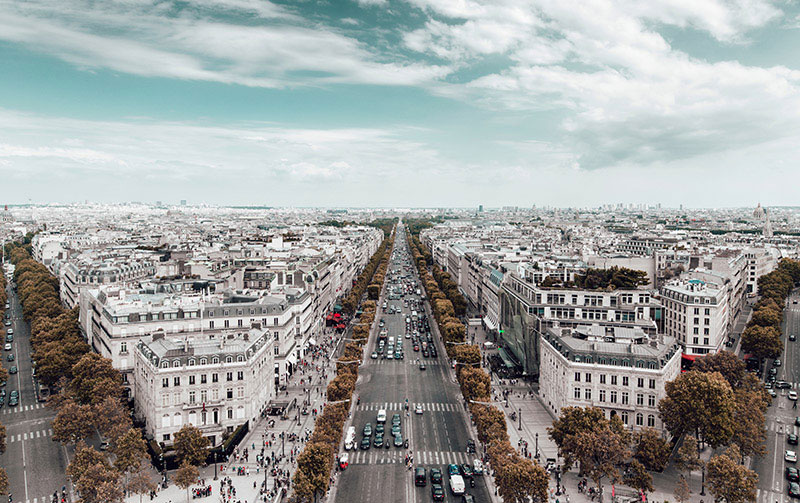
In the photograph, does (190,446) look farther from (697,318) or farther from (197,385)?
(697,318)

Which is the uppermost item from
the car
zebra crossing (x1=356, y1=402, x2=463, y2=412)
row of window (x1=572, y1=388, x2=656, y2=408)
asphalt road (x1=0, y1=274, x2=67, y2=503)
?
row of window (x1=572, y1=388, x2=656, y2=408)

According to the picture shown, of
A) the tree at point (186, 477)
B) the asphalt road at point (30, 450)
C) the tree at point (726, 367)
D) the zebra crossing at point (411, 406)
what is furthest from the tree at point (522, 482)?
the asphalt road at point (30, 450)

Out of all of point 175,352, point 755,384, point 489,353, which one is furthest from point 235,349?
point 755,384

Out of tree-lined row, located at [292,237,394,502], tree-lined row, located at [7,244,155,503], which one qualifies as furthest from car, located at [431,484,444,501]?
tree-lined row, located at [7,244,155,503]

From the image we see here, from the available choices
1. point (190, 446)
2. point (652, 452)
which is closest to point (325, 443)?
point (190, 446)

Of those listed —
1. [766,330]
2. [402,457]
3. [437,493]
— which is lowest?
[402,457]

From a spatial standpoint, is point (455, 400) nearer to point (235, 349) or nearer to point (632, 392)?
point (632, 392)

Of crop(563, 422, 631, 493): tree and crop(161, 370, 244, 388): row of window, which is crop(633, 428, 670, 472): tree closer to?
crop(563, 422, 631, 493): tree
